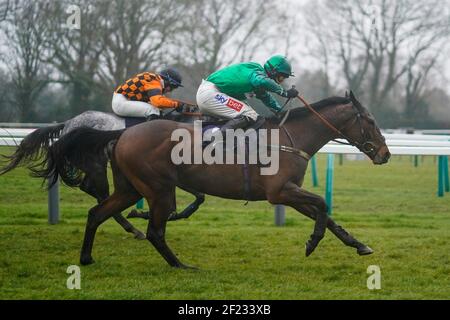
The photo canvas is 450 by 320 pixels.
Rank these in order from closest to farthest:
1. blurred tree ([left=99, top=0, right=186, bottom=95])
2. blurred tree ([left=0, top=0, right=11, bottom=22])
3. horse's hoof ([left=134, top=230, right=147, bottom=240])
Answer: horse's hoof ([left=134, top=230, right=147, bottom=240]), blurred tree ([left=0, top=0, right=11, bottom=22]), blurred tree ([left=99, top=0, right=186, bottom=95])

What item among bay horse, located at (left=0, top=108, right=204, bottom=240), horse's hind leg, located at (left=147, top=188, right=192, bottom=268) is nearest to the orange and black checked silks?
bay horse, located at (left=0, top=108, right=204, bottom=240)

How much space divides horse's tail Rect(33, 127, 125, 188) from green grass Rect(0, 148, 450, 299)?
647 millimetres

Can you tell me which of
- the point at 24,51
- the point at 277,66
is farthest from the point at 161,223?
the point at 24,51

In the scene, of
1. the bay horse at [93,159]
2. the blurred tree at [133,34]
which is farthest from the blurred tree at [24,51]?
the bay horse at [93,159]

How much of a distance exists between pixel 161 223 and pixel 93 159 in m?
0.96

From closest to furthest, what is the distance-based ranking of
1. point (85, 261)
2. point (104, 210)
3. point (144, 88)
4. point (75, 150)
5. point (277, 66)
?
1. point (85, 261)
2. point (104, 210)
3. point (277, 66)
4. point (75, 150)
5. point (144, 88)

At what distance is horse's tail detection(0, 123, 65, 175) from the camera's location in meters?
6.27

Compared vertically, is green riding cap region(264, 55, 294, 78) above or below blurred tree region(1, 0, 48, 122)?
below

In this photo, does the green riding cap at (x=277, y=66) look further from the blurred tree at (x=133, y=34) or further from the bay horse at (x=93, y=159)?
the blurred tree at (x=133, y=34)

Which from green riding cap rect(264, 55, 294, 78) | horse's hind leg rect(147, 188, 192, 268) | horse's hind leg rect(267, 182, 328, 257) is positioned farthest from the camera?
green riding cap rect(264, 55, 294, 78)

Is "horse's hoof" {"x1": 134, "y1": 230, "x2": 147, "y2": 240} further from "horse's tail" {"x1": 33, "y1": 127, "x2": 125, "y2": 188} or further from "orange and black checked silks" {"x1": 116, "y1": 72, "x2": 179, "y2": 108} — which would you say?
"orange and black checked silks" {"x1": 116, "y1": 72, "x2": 179, "y2": 108}

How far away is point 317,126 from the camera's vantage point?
238 inches

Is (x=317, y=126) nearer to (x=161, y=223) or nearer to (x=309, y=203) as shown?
(x=309, y=203)
